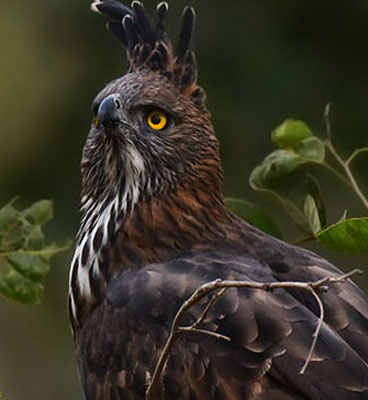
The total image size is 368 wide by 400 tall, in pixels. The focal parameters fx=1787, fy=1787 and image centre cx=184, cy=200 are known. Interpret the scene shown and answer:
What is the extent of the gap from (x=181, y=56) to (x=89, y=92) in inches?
164

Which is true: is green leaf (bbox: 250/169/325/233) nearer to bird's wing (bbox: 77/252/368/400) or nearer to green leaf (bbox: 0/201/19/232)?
bird's wing (bbox: 77/252/368/400)

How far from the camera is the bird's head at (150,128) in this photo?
7098 millimetres

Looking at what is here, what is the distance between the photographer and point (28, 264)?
699 cm

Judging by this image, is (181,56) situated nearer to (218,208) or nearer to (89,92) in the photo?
(218,208)

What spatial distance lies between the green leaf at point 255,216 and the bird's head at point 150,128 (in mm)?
124

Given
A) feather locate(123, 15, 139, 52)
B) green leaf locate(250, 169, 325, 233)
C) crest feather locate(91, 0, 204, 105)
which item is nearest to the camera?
green leaf locate(250, 169, 325, 233)

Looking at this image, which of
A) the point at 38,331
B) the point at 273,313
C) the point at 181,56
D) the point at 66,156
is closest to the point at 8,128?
the point at 66,156

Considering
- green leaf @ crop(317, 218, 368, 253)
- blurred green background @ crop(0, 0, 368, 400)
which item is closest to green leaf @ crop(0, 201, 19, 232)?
green leaf @ crop(317, 218, 368, 253)

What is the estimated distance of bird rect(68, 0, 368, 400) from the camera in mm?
6379

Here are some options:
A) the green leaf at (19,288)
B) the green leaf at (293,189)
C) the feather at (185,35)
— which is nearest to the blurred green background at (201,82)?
the feather at (185,35)

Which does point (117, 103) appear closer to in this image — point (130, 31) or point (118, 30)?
point (130, 31)

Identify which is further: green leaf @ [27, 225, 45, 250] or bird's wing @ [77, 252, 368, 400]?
green leaf @ [27, 225, 45, 250]

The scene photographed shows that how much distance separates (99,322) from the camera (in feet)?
22.4

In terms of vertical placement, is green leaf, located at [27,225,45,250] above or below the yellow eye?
below
